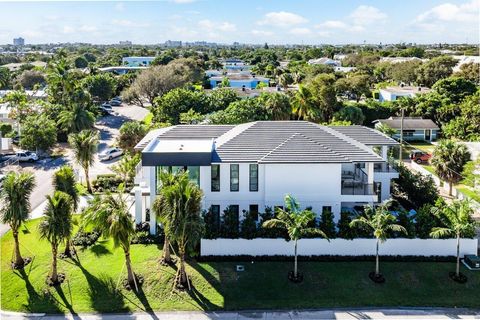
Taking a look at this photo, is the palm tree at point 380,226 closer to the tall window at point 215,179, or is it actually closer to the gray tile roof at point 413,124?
the tall window at point 215,179

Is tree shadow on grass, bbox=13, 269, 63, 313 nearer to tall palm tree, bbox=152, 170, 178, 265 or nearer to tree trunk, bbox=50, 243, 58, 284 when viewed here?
tree trunk, bbox=50, 243, 58, 284

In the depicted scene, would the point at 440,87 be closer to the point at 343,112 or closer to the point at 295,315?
the point at 343,112

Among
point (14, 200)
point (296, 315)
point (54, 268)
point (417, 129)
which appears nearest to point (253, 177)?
point (296, 315)

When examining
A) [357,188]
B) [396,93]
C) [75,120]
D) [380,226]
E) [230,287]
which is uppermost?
[396,93]

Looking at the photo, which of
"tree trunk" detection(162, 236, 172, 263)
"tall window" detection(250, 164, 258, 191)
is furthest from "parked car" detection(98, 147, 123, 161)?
"tree trunk" detection(162, 236, 172, 263)

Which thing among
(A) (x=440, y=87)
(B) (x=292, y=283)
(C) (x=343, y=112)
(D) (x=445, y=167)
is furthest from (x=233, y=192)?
(A) (x=440, y=87)

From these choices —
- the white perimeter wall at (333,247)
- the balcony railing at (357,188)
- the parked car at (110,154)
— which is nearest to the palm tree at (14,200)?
the white perimeter wall at (333,247)

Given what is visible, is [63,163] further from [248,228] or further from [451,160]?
[451,160]
